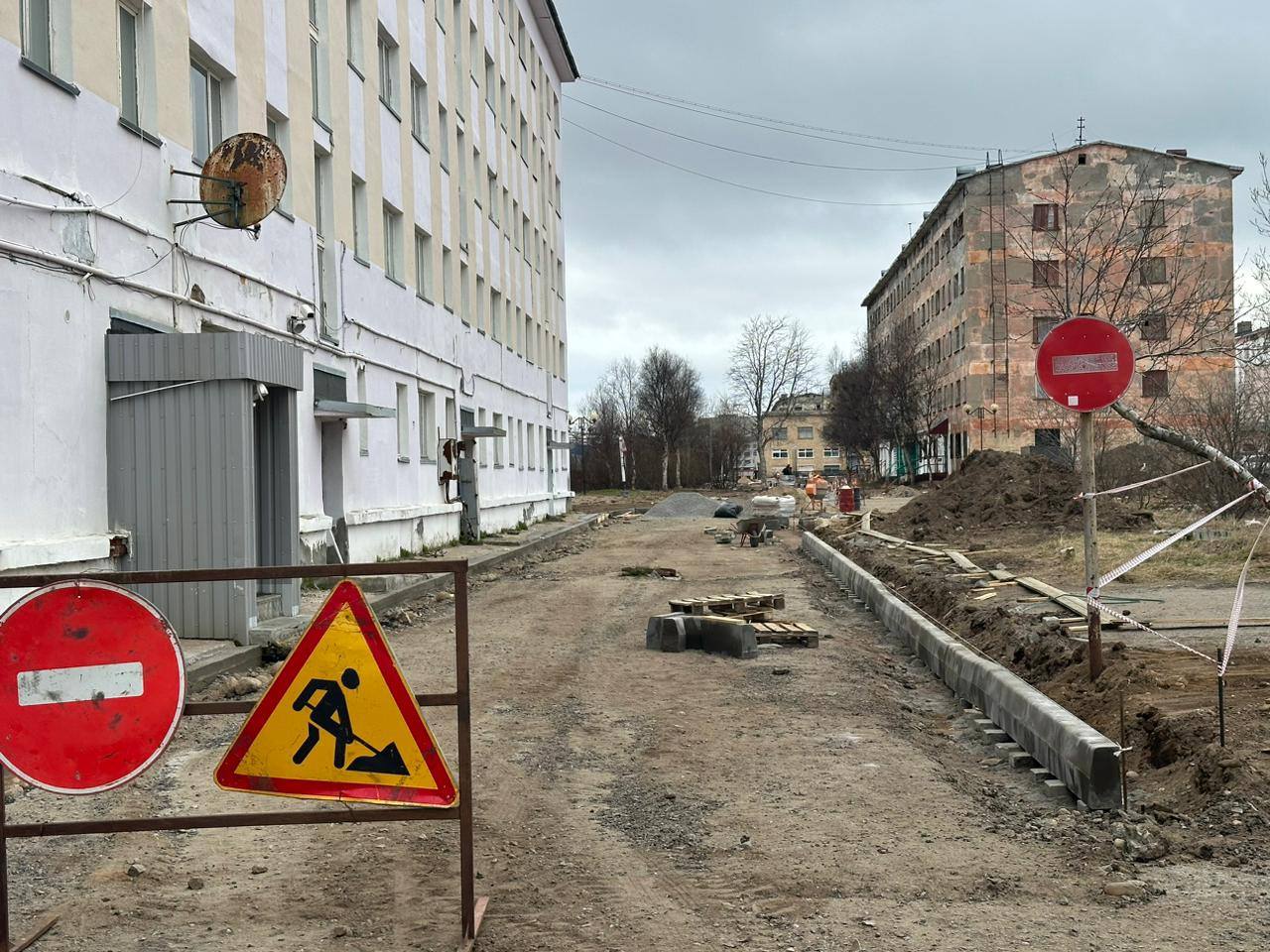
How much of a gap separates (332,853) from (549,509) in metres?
37.6

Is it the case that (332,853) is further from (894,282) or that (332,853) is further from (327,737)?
(894,282)

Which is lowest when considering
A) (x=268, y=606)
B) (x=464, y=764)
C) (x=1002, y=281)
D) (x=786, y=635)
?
(x=786, y=635)

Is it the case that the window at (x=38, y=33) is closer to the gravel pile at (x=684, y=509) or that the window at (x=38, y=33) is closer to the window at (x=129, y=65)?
the window at (x=129, y=65)

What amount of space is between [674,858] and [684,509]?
1660 inches

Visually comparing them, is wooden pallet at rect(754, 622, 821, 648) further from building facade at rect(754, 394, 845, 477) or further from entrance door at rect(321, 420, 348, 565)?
building facade at rect(754, 394, 845, 477)

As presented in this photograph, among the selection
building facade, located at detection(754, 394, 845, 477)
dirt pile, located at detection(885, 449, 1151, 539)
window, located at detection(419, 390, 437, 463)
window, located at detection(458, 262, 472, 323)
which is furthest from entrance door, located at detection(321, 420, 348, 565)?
building facade, located at detection(754, 394, 845, 477)

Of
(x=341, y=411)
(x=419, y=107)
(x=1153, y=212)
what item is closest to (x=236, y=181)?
(x=341, y=411)

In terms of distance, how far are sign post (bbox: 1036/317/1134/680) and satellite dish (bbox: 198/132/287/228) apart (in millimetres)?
8188

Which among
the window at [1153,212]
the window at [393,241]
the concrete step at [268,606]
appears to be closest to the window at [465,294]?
the window at [393,241]

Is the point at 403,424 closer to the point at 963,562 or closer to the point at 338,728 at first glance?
the point at 963,562

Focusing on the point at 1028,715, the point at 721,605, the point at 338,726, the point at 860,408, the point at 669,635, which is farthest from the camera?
the point at 860,408

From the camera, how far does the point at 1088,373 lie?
27.4 ft

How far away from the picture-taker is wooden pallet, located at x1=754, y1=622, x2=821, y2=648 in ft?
39.3

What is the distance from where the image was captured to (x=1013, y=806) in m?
6.16
